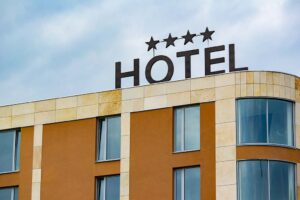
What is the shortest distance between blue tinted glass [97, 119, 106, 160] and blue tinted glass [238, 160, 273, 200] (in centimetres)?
948

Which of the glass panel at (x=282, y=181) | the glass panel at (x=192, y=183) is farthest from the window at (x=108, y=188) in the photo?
the glass panel at (x=282, y=181)

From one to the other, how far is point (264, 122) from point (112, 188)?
409 inches

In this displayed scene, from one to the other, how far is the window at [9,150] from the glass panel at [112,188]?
6960 mm

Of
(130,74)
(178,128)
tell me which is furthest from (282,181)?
(130,74)

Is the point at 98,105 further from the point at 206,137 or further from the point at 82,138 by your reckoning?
the point at 206,137

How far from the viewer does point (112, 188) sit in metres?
73.3

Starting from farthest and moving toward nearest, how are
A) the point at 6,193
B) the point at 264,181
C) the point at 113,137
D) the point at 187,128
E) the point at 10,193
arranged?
the point at 6,193 < the point at 10,193 < the point at 113,137 < the point at 187,128 < the point at 264,181

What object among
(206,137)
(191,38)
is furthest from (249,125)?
(191,38)

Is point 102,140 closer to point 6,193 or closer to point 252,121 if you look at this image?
point 6,193

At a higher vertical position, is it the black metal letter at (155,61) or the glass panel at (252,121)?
the black metal letter at (155,61)

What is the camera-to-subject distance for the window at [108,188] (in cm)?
7312

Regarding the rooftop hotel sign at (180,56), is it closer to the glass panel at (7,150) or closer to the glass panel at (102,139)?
the glass panel at (102,139)

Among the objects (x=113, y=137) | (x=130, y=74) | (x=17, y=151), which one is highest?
(x=130, y=74)

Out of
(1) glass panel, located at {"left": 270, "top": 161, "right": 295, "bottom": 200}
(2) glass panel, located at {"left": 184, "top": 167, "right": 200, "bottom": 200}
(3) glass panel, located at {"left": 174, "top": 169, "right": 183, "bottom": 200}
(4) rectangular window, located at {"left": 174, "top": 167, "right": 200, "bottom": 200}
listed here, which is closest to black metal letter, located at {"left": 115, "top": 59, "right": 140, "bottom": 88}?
(3) glass panel, located at {"left": 174, "top": 169, "right": 183, "bottom": 200}
